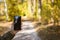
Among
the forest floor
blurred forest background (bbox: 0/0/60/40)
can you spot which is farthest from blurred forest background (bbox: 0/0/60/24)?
the forest floor

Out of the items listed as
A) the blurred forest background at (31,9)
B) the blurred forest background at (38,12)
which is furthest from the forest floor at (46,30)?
the blurred forest background at (31,9)

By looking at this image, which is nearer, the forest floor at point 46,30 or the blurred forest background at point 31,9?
the forest floor at point 46,30

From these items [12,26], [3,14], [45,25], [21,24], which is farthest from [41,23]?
[3,14]

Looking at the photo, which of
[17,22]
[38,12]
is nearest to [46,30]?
[38,12]

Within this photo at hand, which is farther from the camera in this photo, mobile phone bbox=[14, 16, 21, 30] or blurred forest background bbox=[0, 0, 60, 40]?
mobile phone bbox=[14, 16, 21, 30]

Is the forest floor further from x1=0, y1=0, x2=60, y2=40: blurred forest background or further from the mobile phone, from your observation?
the mobile phone

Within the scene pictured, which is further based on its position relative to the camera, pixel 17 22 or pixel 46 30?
pixel 17 22

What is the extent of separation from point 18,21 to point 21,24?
105mm

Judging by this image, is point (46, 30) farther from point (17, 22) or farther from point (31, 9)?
point (17, 22)

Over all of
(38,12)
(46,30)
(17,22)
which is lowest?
(46,30)

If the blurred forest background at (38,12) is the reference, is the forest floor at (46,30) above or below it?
below

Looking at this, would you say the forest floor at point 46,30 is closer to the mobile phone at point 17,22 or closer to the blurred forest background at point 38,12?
the blurred forest background at point 38,12

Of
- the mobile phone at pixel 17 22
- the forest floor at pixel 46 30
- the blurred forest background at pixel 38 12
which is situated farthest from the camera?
the mobile phone at pixel 17 22

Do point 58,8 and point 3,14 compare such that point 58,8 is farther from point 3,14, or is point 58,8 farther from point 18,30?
point 3,14
